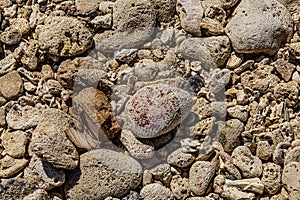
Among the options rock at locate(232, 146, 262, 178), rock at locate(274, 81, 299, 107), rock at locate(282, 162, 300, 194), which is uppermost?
rock at locate(274, 81, 299, 107)

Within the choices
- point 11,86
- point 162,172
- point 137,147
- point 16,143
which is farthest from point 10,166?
point 162,172

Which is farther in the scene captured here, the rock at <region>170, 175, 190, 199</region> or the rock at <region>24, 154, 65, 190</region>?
the rock at <region>170, 175, 190, 199</region>

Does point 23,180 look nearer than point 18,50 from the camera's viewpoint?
Yes

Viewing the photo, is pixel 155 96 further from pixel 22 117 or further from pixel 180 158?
pixel 22 117

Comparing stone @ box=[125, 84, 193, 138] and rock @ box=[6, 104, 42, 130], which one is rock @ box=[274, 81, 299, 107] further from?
rock @ box=[6, 104, 42, 130]

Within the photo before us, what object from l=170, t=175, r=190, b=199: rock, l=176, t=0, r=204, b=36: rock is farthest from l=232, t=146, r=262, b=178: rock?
l=176, t=0, r=204, b=36: rock

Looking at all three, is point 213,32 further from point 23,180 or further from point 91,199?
point 23,180

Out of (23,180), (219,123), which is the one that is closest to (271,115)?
(219,123)
